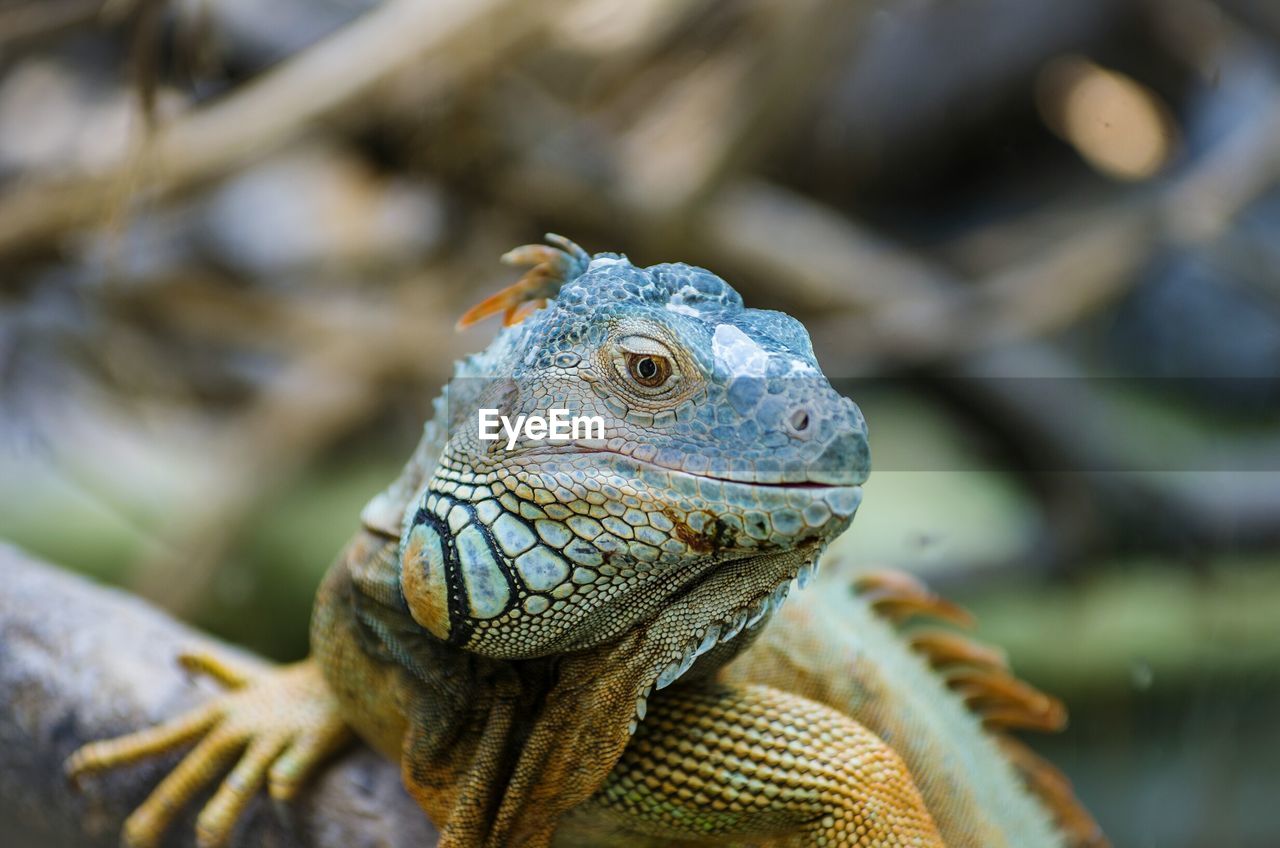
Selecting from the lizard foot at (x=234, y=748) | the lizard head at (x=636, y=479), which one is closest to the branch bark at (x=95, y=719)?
the lizard foot at (x=234, y=748)

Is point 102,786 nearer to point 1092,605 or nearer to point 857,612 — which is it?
point 857,612

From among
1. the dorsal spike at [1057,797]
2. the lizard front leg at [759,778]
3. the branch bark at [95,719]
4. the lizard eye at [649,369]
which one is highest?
the dorsal spike at [1057,797]

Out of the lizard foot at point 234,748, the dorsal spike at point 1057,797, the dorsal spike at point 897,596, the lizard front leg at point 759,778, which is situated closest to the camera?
the lizard front leg at point 759,778

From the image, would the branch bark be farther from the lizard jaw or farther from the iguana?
the lizard jaw

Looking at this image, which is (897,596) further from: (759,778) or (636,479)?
(636,479)

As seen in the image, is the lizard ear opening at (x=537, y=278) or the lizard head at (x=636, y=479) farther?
the lizard ear opening at (x=537, y=278)

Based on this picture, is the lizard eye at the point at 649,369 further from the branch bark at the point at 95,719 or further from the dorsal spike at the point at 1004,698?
the dorsal spike at the point at 1004,698

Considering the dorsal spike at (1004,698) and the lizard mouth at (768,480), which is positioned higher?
the dorsal spike at (1004,698)

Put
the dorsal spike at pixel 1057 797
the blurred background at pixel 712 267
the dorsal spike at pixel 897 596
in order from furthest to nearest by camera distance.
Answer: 1. the blurred background at pixel 712 267
2. the dorsal spike at pixel 1057 797
3. the dorsal spike at pixel 897 596
